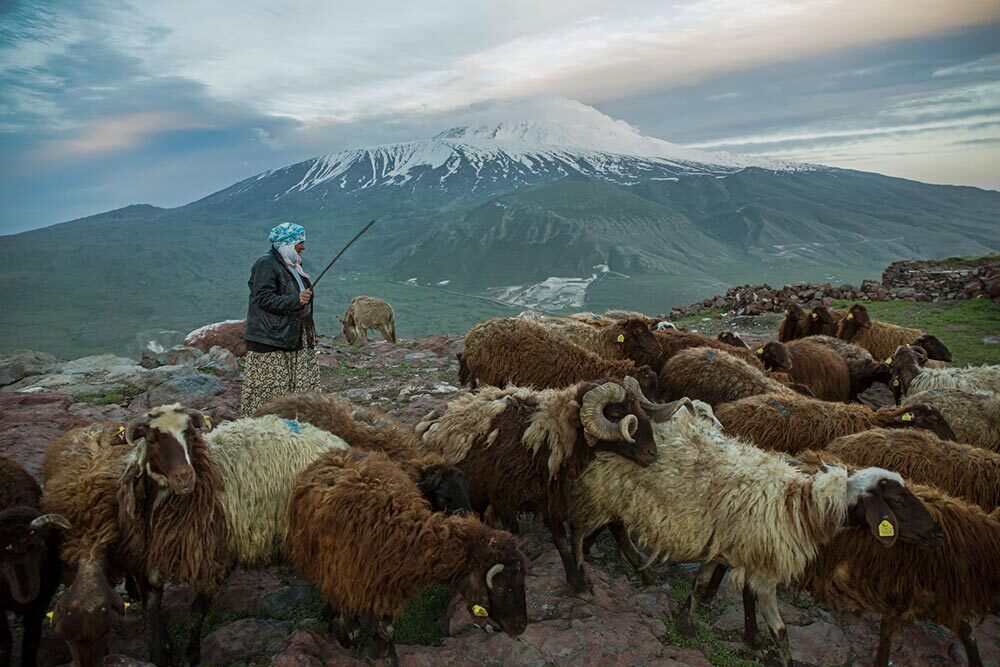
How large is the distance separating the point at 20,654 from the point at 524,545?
4887 millimetres

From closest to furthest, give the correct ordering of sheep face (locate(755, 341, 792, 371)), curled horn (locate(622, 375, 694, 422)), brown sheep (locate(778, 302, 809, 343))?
curled horn (locate(622, 375, 694, 422)), sheep face (locate(755, 341, 792, 371)), brown sheep (locate(778, 302, 809, 343))

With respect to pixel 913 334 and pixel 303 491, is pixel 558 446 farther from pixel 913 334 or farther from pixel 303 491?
pixel 913 334

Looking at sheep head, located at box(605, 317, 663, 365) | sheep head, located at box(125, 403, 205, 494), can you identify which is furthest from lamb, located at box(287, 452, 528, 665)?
sheep head, located at box(605, 317, 663, 365)

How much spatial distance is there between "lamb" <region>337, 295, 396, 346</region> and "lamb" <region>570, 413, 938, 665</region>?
18684mm

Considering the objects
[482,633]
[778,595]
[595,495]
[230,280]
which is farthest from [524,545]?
[230,280]

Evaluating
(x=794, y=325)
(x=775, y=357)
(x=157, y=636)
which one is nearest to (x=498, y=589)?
(x=157, y=636)

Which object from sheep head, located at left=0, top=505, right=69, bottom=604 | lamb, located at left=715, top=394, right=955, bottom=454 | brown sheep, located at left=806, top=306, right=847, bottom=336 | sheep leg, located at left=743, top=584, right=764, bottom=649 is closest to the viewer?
sheep head, located at left=0, top=505, right=69, bottom=604

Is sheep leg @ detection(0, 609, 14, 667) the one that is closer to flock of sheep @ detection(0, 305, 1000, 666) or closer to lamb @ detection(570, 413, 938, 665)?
flock of sheep @ detection(0, 305, 1000, 666)

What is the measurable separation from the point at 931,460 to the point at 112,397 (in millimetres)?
13856

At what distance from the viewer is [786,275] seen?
512 feet

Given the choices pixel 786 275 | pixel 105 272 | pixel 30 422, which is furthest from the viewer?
pixel 786 275

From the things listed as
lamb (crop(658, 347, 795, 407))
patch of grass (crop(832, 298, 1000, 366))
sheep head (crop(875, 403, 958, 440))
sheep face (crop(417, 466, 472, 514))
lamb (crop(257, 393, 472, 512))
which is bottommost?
patch of grass (crop(832, 298, 1000, 366))

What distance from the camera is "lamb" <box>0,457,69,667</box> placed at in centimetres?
470

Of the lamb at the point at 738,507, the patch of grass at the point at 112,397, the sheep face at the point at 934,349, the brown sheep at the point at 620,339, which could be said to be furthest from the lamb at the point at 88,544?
the sheep face at the point at 934,349
